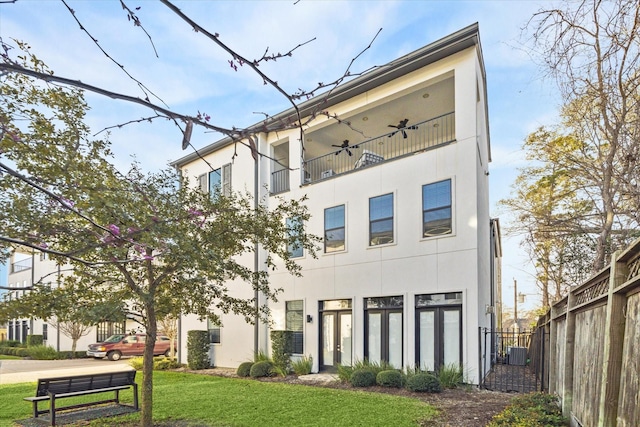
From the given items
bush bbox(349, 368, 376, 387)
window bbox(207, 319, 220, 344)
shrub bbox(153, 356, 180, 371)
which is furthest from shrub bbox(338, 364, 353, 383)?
shrub bbox(153, 356, 180, 371)

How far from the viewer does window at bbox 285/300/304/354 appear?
615 inches

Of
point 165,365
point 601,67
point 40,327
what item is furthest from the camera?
point 40,327

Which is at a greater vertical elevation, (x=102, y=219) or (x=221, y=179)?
(x=221, y=179)

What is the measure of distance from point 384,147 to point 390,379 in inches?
341

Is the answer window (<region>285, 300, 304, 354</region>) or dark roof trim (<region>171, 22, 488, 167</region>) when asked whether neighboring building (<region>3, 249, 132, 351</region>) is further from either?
dark roof trim (<region>171, 22, 488, 167</region>)

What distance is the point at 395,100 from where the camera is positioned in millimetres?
14789

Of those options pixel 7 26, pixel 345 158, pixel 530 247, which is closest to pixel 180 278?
pixel 7 26

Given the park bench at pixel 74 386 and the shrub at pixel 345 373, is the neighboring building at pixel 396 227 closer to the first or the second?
the shrub at pixel 345 373

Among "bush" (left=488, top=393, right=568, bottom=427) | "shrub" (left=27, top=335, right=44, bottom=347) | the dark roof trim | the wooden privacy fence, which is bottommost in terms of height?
"shrub" (left=27, top=335, right=44, bottom=347)

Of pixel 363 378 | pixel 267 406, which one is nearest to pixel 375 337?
pixel 363 378

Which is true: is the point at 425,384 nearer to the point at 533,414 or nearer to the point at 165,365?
the point at 533,414

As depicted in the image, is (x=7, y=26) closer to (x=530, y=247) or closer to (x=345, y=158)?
(x=345, y=158)

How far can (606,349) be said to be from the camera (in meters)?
3.46

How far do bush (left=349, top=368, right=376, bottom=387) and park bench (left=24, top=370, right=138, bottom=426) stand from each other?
511 centimetres
